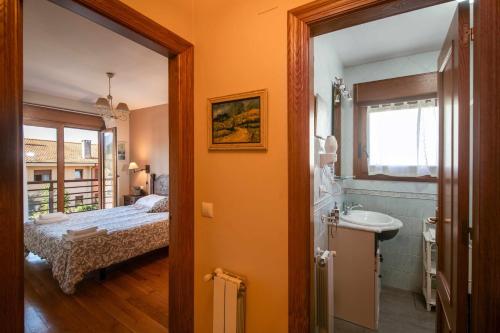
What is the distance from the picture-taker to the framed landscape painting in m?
1.27

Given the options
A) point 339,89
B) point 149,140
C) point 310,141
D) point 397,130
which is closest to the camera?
point 310,141

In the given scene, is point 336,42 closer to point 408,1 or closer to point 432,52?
point 432,52

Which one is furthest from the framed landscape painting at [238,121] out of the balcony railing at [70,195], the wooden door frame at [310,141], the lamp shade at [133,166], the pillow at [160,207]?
the balcony railing at [70,195]

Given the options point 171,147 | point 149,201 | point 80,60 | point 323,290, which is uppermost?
point 80,60

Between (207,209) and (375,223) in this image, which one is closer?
(207,209)

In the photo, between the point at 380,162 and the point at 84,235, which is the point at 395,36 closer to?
the point at 380,162

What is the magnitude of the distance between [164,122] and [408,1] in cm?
488

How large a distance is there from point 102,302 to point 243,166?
2360 millimetres

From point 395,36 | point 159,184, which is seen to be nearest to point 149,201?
point 159,184

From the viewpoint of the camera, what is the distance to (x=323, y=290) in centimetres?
172

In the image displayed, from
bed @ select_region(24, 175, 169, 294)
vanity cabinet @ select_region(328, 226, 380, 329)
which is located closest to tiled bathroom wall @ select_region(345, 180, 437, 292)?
vanity cabinet @ select_region(328, 226, 380, 329)

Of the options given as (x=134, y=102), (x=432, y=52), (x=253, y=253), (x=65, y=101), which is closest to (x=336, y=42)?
(x=432, y=52)

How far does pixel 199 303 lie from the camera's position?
1553 mm

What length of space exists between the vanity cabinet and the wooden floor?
5.50ft
